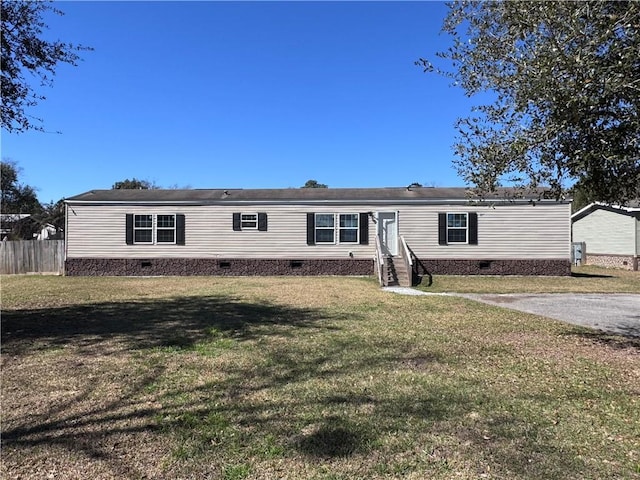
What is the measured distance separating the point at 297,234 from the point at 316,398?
585 inches

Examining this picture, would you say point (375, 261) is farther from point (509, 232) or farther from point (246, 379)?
point (246, 379)

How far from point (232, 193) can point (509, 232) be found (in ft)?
36.6

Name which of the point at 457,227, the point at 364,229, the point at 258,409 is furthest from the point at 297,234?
the point at 258,409

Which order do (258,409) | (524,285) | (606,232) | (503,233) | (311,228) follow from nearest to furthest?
(258,409), (524,285), (503,233), (311,228), (606,232)

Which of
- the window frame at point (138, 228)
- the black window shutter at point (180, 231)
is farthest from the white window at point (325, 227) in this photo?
the window frame at point (138, 228)

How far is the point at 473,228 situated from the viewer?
18500 mm

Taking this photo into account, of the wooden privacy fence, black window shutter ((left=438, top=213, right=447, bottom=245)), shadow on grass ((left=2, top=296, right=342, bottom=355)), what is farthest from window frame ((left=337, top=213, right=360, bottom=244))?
the wooden privacy fence

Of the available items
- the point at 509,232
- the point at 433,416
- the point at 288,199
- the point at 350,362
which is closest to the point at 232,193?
the point at 288,199

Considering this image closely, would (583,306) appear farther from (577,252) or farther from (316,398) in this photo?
(577,252)

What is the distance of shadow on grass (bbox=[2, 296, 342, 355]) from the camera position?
6559 millimetres

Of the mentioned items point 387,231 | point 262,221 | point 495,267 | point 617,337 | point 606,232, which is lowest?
point 617,337

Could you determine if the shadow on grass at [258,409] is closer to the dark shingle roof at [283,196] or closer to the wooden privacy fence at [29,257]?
the dark shingle roof at [283,196]

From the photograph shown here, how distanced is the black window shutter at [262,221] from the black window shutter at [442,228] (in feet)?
22.3

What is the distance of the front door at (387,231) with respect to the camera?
18.8m
